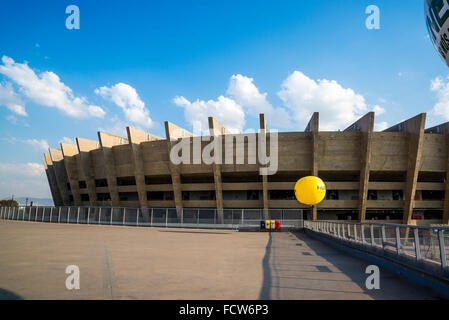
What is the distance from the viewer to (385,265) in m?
7.63

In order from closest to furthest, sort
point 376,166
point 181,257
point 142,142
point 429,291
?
point 429,291
point 181,257
point 376,166
point 142,142

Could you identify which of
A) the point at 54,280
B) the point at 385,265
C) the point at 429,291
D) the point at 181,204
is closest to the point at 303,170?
the point at 181,204

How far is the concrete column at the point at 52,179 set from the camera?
177 ft

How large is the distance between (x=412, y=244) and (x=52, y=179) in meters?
63.4

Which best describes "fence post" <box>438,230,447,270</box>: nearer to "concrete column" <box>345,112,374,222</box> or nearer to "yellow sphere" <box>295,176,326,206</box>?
"yellow sphere" <box>295,176,326,206</box>

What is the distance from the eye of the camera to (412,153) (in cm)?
2950

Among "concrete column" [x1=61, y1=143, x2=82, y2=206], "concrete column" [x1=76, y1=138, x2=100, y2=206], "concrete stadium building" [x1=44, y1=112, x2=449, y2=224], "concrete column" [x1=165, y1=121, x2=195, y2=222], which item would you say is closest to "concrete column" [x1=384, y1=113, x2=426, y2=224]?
"concrete stadium building" [x1=44, y1=112, x2=449, y2=224]

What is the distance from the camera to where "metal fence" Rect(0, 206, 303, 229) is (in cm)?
2580

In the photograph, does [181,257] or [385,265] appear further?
[181,257]

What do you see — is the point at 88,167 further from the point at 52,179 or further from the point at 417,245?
the point at 417,245

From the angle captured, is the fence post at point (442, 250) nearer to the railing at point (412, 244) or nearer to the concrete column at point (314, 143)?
the railing at point (412, 244)

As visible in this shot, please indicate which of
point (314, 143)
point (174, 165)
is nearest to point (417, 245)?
point (314, 143)

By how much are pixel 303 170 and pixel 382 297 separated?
90.7ft
